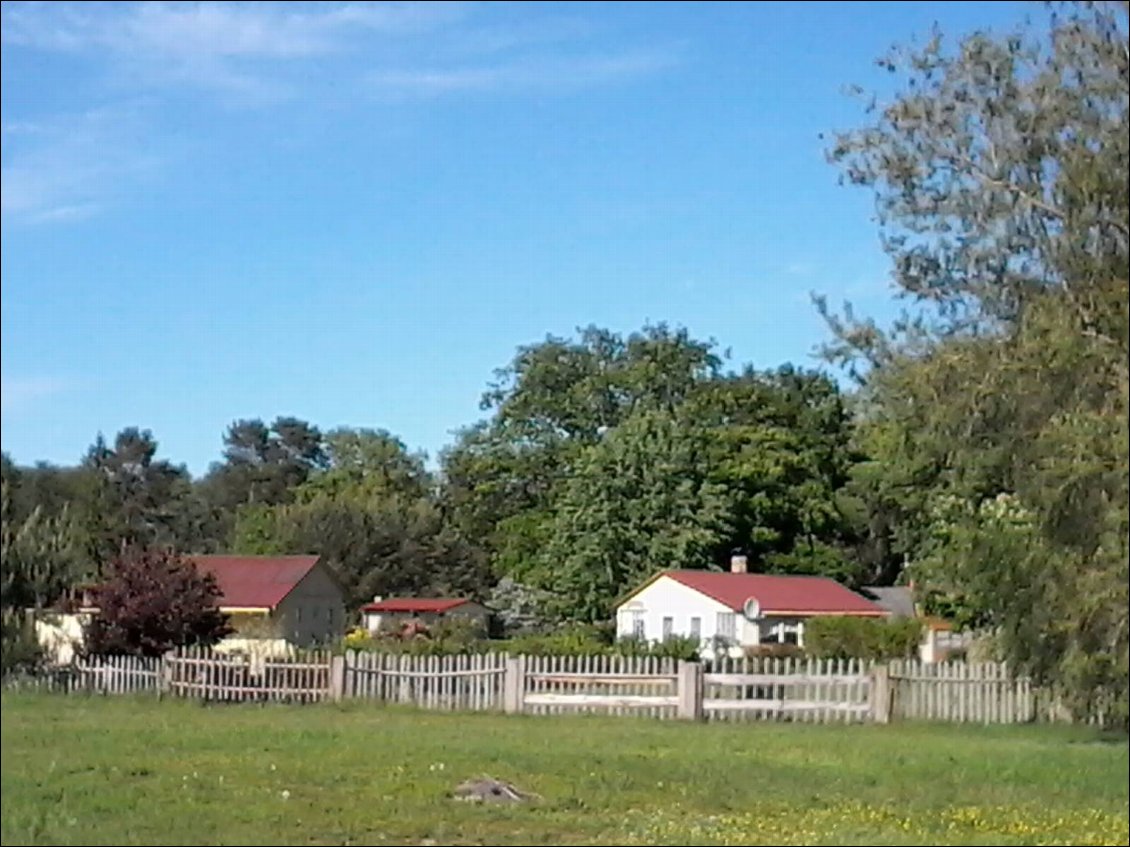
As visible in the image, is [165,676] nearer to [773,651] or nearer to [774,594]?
[773,651]

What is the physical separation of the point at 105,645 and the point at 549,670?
26.0ft

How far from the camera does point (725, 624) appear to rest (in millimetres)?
46969

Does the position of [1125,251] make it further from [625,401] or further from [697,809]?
[625,401]

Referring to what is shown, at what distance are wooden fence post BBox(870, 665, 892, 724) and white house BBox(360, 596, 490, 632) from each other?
2124 centimetres

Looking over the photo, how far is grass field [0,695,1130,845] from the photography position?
1089 centimetres

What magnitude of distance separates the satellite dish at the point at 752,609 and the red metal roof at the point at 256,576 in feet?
46.5

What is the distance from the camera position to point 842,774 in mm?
16891

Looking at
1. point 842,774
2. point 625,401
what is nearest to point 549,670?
point 842,774

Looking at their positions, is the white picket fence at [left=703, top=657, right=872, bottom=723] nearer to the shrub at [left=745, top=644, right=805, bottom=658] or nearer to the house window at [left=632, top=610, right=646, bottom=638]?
the shrub at [left=745, top=644, right=805, bottom=658]

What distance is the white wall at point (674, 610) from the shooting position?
154 ft

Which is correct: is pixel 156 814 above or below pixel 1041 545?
below

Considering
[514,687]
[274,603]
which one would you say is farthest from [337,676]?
[274,603]

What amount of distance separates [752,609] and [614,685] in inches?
801

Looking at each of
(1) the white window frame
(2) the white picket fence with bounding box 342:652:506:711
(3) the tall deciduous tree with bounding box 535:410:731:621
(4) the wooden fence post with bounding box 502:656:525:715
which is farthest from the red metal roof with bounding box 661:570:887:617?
(4) the wooden fence post with bounding box 502:656:525:715
